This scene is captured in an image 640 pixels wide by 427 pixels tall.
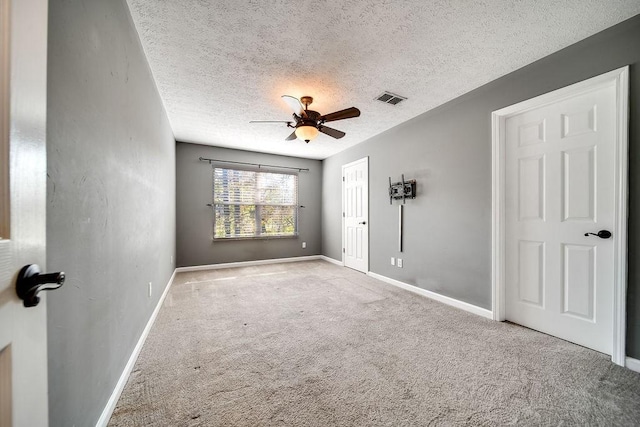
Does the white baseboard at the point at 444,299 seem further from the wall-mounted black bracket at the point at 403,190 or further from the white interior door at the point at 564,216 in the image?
the wall-mounted black bracket at the point at 403,190

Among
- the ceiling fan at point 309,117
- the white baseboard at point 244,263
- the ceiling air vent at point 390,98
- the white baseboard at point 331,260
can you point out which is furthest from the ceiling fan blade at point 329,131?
the white baseboard at point 244,263

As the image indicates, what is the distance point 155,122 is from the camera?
2.64 metres

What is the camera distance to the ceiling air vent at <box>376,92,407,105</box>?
2861 mm

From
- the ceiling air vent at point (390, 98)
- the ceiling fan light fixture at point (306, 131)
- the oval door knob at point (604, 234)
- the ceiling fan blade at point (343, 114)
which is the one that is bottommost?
the oval door knob at point (604, 234)

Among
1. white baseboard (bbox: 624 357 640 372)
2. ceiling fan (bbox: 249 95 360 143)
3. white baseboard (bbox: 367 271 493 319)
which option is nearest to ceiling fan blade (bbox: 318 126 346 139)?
ceiling fan (bbox: 249 95 360 143)

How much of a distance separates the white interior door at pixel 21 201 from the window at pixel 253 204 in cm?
453

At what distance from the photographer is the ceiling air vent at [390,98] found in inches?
113

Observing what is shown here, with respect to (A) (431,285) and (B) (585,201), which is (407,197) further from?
(B) (585,201)

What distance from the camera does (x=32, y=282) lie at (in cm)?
53

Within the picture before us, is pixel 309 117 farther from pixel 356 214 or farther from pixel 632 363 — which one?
pixel 632 363

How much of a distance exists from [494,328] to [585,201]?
4.45 feet

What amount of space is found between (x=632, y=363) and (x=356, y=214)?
3553 mm

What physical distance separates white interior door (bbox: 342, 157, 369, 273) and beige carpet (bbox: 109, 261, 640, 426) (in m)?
1.80

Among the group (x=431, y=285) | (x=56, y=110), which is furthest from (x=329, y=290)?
(x=56, y=110)
